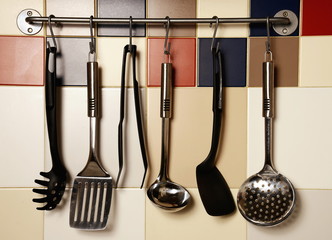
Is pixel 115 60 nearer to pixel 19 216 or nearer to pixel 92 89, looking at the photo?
pixel 92 89

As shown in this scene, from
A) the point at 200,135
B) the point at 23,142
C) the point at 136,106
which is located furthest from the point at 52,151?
the point at 200,135

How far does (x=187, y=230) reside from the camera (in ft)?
2.35

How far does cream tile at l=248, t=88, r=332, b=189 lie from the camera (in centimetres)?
71

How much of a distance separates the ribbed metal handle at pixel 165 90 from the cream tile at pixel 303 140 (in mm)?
172

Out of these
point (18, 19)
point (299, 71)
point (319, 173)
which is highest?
point (18, 19)

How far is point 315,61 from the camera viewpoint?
705mm

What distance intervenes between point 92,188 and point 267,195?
35 cm

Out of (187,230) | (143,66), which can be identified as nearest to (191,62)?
(143,66)

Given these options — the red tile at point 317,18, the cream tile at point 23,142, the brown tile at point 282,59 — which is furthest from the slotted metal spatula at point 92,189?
the red tile at point 317,18

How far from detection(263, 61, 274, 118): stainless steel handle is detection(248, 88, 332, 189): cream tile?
4cm

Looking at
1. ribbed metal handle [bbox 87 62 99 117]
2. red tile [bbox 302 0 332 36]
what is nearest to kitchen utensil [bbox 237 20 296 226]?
red tile [bbox 302 0 332 36]

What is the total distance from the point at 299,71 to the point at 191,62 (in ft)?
0.73

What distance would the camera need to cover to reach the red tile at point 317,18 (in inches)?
27.6

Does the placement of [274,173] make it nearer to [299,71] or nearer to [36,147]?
[299,71]
